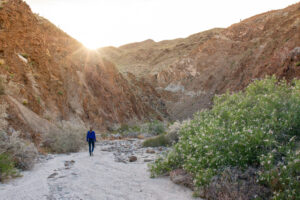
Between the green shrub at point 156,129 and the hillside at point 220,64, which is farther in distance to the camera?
the hillside at point 220,64

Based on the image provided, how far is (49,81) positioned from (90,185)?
1731 centimetres

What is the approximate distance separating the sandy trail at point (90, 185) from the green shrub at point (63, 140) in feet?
14.9

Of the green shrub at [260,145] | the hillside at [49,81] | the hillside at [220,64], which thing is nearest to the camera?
the green shrub at [260,145]

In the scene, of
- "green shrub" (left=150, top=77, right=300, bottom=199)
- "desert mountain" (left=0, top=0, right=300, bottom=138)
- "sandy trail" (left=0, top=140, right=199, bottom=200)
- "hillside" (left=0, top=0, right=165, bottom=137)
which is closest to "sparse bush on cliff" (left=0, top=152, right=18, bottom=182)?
"sandy trail" (left=0, top=140, right=199, bottom=200)

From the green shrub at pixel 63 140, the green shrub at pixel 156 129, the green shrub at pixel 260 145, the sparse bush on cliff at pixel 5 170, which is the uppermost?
the green shrub at pixel 260 145

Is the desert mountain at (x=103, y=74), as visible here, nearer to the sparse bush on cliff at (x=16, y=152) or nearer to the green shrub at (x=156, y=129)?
the sparse bush on cliff at (x=16, y=152)

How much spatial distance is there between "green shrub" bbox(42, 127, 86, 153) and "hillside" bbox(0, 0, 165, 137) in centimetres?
85

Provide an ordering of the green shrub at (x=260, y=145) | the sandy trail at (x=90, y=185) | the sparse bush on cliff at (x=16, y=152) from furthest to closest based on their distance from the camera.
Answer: the sparse bush on cliff at (x=16, y=152)
the sandy trail at (x=90, y=185)
the green shrub at (x=260, y=145)

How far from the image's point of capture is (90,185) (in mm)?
6242

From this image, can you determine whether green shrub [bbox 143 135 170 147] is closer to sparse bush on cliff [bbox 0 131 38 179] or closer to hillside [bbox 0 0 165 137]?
hillside [bbox 0 0 165 137]

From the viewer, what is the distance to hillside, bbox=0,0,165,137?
15242 mm

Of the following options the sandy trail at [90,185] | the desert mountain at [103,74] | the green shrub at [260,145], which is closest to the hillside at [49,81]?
the desert mountain at [103,74]

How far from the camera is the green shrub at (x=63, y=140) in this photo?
1319cm

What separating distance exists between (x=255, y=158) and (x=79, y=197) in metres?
3.82
